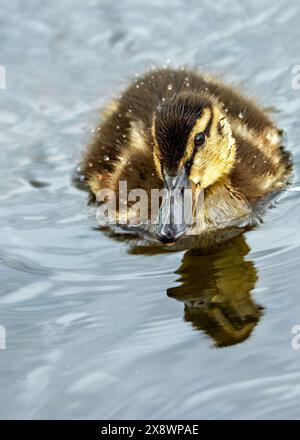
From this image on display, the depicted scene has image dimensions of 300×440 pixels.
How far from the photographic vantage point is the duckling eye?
3.96 meters

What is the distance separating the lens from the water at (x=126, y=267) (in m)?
3.04

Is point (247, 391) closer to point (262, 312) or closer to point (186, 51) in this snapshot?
point (262, 312)

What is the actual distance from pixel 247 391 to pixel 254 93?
2.75 meters

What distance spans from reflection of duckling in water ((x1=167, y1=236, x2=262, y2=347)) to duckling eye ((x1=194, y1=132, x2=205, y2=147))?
458 millimetres

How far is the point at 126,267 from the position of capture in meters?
3.99
